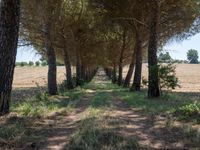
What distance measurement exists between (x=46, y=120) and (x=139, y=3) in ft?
45.1

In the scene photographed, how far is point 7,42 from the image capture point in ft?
40.0

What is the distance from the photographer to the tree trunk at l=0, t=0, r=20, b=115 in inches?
475

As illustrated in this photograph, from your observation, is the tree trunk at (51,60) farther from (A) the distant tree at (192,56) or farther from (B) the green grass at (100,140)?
(A) the distant tree at (192,56)

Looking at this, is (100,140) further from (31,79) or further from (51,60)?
(31,79)

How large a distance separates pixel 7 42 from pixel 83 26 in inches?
913

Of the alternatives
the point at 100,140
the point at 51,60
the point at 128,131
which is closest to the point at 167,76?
the point at 51,60

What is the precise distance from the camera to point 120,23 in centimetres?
2989

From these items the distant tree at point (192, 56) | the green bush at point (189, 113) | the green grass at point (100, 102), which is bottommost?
the green grass at point (100, 102)

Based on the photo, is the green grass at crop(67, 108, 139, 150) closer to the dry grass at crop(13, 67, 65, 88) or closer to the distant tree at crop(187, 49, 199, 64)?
the dry grass at crop(13, 67, 65, 88)

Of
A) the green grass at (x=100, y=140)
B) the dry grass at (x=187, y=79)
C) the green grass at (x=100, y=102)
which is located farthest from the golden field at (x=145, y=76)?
the green grass at (x=100, y=140)

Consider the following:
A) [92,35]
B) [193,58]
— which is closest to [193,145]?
[92,35]

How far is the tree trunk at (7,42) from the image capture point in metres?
12.1

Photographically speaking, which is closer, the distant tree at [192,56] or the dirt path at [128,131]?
the dirt path at [128,131]

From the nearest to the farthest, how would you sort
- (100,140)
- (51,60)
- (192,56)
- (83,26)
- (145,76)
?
(100,140), (51,60), (83,26), (145,76), (192,56)
